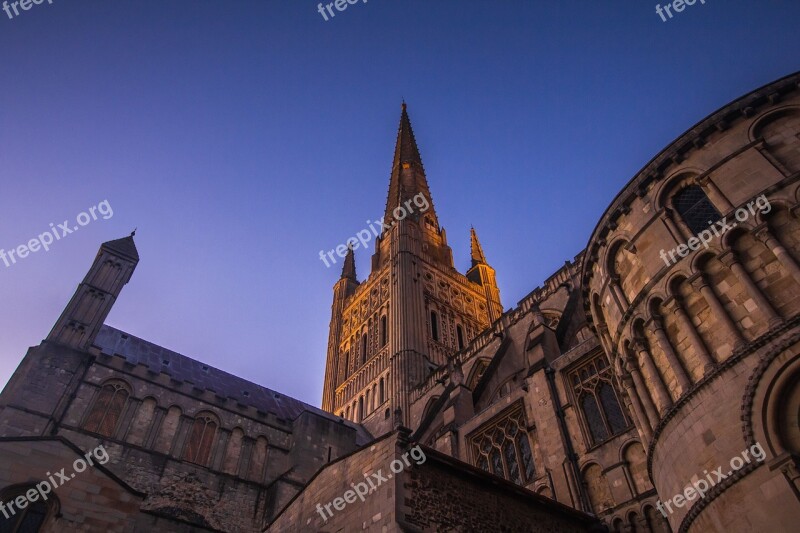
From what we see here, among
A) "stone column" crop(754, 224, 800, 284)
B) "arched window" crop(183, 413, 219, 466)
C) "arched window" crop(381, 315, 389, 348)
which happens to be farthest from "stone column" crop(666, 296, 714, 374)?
"arched window" crop(381, 315, 389, 348)

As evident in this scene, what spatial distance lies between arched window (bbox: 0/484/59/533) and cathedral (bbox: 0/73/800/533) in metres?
0.04

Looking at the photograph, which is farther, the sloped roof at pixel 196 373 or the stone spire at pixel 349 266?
the stone spire at pixel 349 266

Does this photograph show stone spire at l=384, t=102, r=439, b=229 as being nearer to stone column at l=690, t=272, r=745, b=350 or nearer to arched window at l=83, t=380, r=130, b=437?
arched window at l=83, t=380, r=130, b=437

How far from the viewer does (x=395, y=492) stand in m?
10.5

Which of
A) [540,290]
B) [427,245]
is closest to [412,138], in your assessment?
[427,245]

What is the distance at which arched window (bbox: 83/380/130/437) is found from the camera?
23891 mm

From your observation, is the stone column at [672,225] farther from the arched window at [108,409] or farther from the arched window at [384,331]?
the arched window at [384,331]

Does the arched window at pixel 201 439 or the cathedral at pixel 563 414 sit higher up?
the arched window at pixel 201 439

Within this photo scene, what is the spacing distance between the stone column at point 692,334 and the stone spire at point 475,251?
49.1m

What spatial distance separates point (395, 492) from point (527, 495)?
3588 mm

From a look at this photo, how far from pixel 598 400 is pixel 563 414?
1.35 m

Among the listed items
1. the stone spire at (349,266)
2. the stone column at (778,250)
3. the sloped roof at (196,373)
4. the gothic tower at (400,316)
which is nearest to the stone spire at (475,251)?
the gothic tower at (400,316)

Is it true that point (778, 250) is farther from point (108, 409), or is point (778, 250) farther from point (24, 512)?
point (108, 409)

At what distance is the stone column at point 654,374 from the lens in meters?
10.8
